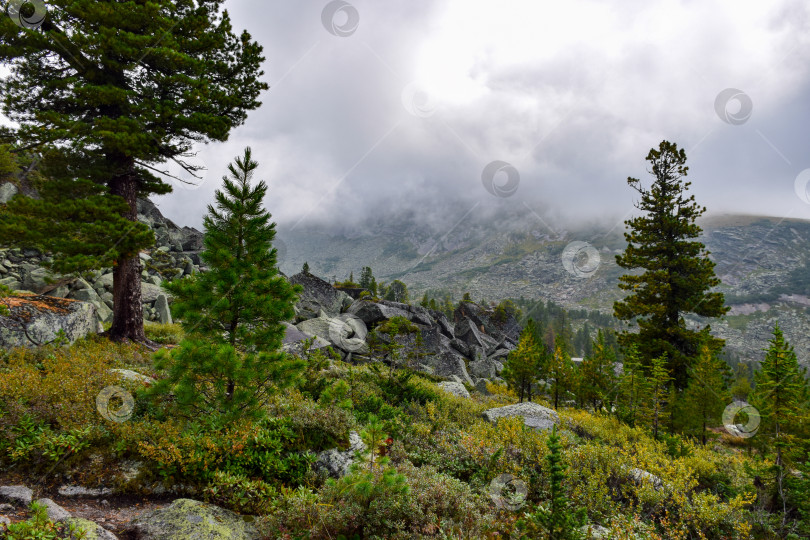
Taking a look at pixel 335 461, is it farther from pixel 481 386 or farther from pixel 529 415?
pixel 481 386

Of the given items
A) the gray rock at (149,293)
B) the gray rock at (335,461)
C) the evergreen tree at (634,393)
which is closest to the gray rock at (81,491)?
the gray rock at (335,461)

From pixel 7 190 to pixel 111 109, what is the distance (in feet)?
66.6

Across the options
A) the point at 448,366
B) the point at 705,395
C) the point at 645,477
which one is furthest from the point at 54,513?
the point at 448,366

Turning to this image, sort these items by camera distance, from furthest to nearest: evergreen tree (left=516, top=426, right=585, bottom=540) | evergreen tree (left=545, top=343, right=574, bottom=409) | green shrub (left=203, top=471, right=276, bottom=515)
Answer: evergreen tree (left=545, top=343, right=574, bottom=409), green shrub (left=203, top=471, right=276, bottom=515), evergreen tree (left=516, top=426, right=585, bottom=540)

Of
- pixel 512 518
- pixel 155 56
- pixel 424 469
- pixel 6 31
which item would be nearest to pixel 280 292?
pixel 424 469

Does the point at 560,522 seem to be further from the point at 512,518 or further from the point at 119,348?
the point at 119,348

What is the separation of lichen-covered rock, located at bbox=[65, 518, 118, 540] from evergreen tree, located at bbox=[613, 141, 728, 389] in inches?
1001

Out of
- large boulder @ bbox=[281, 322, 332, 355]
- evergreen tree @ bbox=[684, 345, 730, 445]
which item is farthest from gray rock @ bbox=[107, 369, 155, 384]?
evergreen tree @ bbox=[684, 345, 730, 445]

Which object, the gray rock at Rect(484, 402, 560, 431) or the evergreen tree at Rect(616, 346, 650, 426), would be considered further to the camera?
the evergreen tree at Rect(616, 346, 650, 426)

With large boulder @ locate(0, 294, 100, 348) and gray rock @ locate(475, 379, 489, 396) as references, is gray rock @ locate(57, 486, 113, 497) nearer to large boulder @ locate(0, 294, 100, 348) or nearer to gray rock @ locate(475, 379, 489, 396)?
large boulder @ locate(0, 294, 100, 348)

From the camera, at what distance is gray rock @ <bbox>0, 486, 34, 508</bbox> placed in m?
4.16

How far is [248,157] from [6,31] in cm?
1131

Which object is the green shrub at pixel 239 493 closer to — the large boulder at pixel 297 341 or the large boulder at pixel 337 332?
the large boulder at pixel 297 341

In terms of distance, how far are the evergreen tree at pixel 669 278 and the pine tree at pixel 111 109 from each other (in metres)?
25.4
